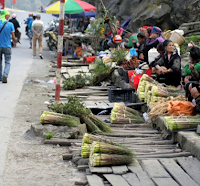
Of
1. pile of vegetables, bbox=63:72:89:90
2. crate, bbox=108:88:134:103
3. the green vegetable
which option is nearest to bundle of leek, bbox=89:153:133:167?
the green vegetable

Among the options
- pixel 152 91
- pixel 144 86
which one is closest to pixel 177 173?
pixel 152 91

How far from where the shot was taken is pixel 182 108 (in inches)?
296

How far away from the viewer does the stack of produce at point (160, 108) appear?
7.90 m

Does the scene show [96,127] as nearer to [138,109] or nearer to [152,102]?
[152,102]

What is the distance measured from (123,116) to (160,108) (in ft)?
2.85

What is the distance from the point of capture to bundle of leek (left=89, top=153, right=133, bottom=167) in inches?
220

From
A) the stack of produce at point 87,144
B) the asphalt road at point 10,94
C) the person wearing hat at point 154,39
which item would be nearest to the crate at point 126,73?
the person wearing hat at point 154,39

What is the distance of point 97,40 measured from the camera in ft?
63.9

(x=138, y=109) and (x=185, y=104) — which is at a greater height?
(x=185, y=104)

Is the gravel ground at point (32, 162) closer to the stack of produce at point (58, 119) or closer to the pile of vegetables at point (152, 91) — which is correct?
the stack of produce at point (58, 119)

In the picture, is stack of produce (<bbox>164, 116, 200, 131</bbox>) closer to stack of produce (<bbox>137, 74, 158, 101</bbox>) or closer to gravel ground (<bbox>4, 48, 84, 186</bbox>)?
gravel ground (<bbox>4, 48, 84, 186</bbox>)

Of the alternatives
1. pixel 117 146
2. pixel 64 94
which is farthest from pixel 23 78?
pixel 117 146

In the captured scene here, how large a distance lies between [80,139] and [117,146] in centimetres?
143

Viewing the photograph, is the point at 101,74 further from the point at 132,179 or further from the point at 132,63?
the point at 132,179
